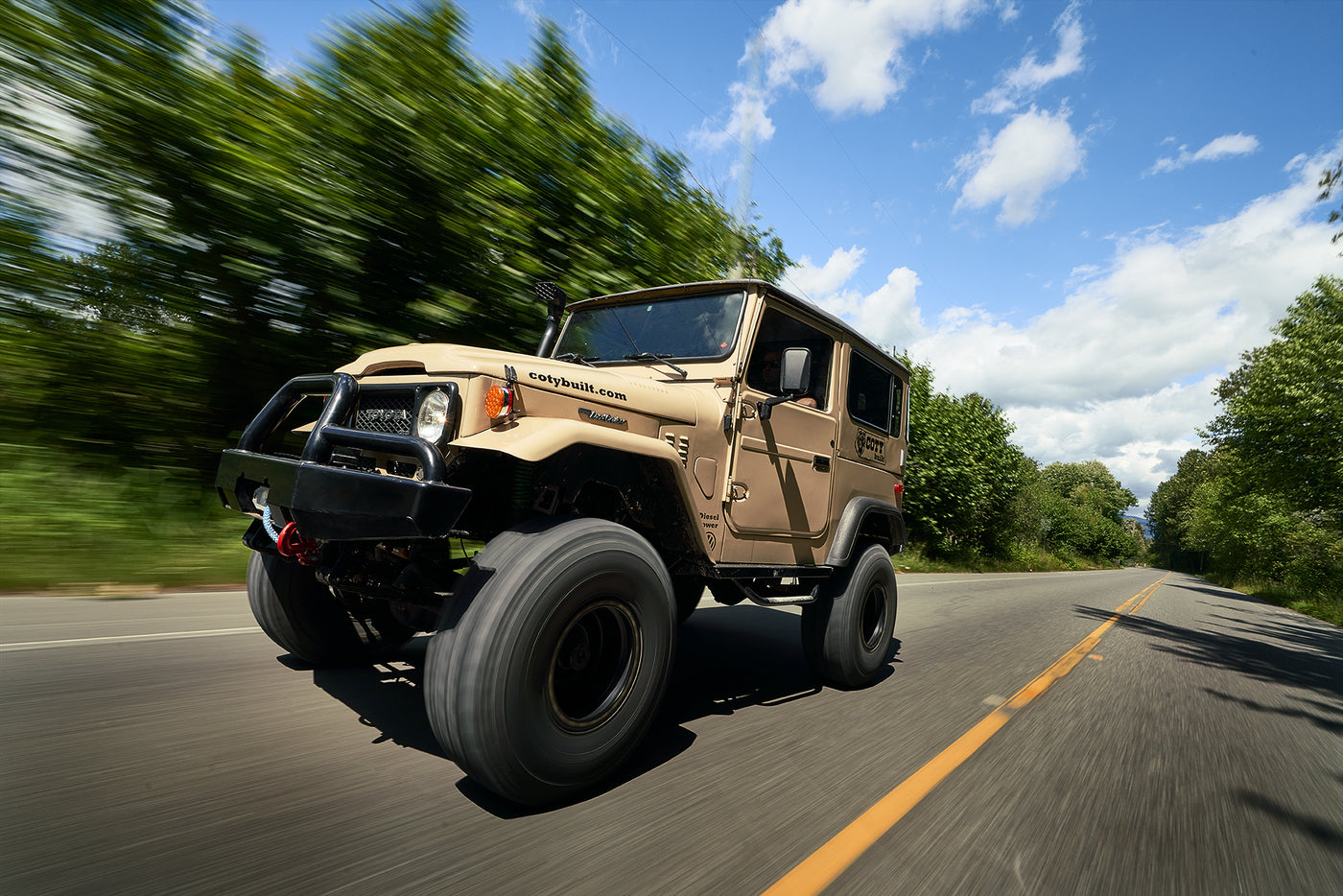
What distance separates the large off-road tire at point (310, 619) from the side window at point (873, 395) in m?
3.23

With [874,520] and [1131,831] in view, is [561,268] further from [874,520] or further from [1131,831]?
[1131,831]

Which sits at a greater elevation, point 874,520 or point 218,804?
point 874,520

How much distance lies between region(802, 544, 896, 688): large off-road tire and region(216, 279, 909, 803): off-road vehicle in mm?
14

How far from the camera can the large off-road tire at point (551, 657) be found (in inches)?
84.3

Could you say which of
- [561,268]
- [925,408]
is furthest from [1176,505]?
[561,268]

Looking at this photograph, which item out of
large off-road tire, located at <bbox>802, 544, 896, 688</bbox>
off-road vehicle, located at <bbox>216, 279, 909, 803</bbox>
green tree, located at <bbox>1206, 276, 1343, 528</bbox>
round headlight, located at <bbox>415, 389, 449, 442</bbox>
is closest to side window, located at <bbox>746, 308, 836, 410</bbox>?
off-road vehicle, located at <bbox>216, 279, 909, 803</bbox>

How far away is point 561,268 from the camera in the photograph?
788 cm

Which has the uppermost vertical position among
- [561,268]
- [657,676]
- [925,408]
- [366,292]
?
[925,408]

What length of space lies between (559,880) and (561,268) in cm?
698

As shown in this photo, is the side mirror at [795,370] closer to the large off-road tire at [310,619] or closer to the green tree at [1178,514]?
the large off-road tire at [310,619]

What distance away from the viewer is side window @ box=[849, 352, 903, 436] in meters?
4.51

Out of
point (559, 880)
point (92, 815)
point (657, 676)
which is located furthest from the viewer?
point (657, 676)

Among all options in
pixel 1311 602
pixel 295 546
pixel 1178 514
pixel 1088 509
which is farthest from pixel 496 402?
pixel 1088 509

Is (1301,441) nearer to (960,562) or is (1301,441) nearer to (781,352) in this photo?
(960,562)
